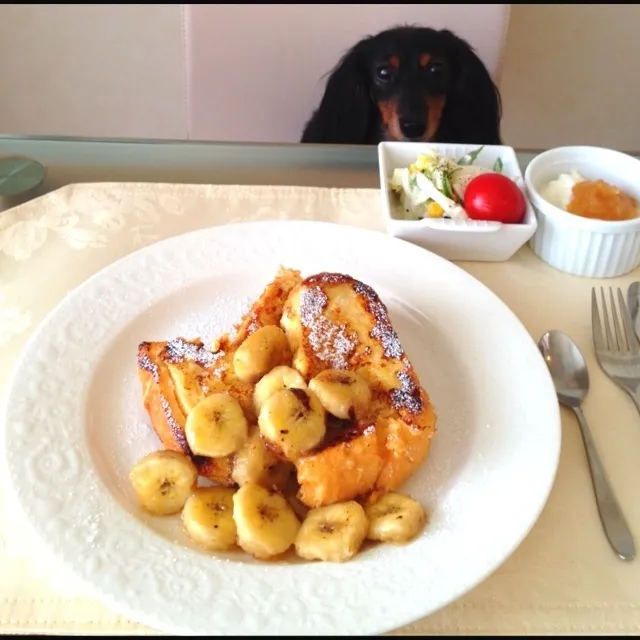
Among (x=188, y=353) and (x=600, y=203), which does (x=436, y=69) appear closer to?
(x=600, y=203)

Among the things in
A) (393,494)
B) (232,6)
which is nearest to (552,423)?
(393,494)

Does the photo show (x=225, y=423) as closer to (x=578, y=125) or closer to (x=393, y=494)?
(x=393, y=494)

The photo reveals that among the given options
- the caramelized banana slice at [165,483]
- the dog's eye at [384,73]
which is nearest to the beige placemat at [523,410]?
the caramelized banana slice at [165,483]

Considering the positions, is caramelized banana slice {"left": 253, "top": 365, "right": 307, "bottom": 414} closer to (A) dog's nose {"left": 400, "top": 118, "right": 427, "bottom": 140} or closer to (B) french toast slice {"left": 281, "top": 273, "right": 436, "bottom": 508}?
(B) french toast slice {"left": 281, "top": 273, "right": 436, "bottom": 508}

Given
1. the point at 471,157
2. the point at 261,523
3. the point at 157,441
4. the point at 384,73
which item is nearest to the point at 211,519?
the point at 261,523

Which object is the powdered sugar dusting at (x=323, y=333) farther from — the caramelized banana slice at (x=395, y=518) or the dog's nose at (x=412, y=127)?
the dog's nose at (x=412, y=127)

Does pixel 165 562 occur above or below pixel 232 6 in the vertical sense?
below
